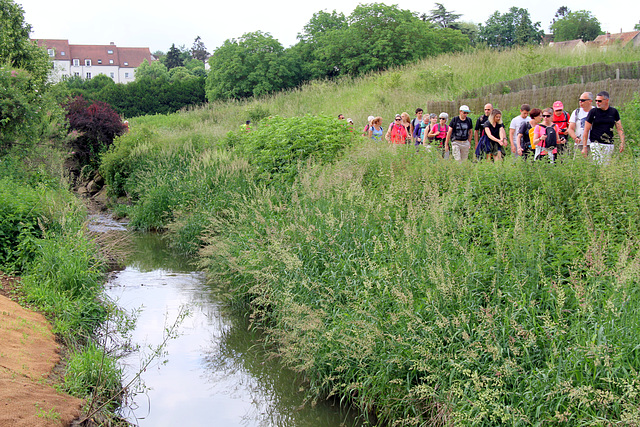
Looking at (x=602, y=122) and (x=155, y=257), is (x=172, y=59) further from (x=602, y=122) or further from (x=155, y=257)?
(x=602, y=122)

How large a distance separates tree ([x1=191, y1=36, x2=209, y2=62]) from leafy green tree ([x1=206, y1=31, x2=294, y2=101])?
84.8 metres

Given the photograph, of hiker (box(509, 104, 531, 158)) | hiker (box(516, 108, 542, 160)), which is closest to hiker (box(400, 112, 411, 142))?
hiker (box(509, 104, 531, 158))

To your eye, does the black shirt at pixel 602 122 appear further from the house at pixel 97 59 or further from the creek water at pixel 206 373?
the house at pixel 97 59

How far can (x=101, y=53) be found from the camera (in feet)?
330

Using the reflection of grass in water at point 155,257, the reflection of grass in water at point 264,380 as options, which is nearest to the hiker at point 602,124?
the reflection of grass in water at point 264,380

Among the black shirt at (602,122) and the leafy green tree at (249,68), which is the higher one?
the leafy green tree at (249,68)

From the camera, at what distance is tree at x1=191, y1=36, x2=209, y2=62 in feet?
399

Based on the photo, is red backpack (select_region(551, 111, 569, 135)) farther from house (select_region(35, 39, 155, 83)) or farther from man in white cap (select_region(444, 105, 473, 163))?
house (select_region(35, 39, 155, 83))

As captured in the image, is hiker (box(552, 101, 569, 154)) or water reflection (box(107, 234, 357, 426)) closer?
water reflection (box(107, 234, 357, 426))

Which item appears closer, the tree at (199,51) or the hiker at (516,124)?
the hiker at (516,124)

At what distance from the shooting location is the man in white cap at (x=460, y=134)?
11.5 metres

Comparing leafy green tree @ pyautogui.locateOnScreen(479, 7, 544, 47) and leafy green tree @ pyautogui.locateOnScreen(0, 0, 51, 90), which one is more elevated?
leafy green tree @ pyautogui.locateOnScreen(479, 7, 544, 47)

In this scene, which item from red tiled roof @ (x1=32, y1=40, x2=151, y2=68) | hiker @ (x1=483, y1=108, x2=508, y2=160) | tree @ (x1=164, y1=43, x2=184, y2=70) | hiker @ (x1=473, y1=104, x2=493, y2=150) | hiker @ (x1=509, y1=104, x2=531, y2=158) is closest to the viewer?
hiker @ (x1=509, y1=104, x2=531, y2=158)

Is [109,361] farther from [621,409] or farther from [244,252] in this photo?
[621,409]
